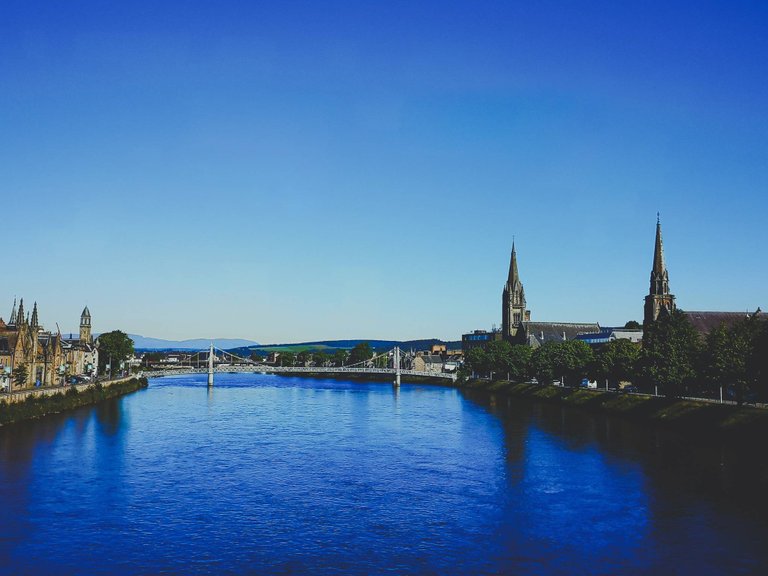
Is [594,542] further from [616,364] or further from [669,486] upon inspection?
[616,364]

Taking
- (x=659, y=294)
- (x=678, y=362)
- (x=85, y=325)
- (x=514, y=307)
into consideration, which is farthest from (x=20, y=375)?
(x=514, y=307)

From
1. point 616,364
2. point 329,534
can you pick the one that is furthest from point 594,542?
point 616,364

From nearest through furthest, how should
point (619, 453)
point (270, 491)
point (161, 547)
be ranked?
point (161, 547) → point (270, 491) → point (619, 453)

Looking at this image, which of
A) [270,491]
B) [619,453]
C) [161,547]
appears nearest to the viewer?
[161,547]

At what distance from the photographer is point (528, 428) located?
242 feet

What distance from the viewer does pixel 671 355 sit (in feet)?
254

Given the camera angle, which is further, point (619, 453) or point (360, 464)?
point (619, 453)

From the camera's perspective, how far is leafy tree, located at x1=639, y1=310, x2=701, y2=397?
75188 millimetres

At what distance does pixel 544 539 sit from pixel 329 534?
32.4 ft

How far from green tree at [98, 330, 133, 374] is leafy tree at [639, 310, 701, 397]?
106 metres

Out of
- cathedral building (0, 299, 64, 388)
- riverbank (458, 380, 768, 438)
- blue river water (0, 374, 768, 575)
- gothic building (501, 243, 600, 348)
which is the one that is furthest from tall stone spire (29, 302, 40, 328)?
gothic building (501, 243, 600, 348)

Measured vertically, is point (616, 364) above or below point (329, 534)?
above

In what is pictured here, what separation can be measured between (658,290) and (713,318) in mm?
11226

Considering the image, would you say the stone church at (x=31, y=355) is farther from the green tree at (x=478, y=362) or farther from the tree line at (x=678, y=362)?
the green tree at (x=478, y=362)
